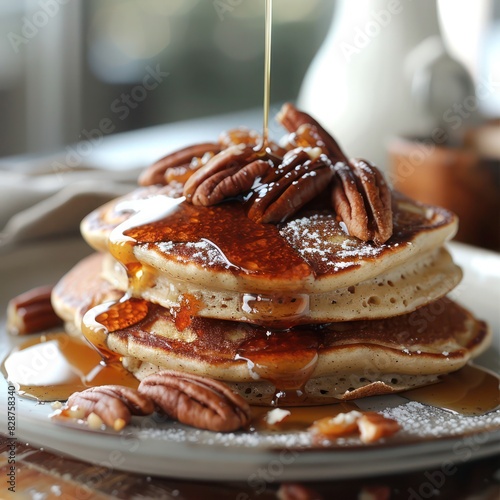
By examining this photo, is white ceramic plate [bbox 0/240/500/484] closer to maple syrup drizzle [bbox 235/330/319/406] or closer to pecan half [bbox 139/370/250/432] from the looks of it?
pecan half [bbox 139/370/250/432]

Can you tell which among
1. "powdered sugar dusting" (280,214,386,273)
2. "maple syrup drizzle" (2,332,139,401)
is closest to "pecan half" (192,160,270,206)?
"powdered sugar dusting" (280,214,386,273)

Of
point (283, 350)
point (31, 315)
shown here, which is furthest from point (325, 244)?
point (31, 315)

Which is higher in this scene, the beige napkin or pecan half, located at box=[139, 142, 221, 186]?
pecan half, located at box=[139, 142, 221, 186]

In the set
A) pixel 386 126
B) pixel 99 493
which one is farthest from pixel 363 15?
pixel 99 493

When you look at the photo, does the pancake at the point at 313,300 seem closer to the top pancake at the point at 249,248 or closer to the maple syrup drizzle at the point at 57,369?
the top pancake at the point at 249,248

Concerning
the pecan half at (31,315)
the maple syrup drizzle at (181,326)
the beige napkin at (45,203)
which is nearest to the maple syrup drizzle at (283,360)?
the maple syrup drizzle at (181,326)

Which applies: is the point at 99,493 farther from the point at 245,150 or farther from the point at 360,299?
the point at 245,150
